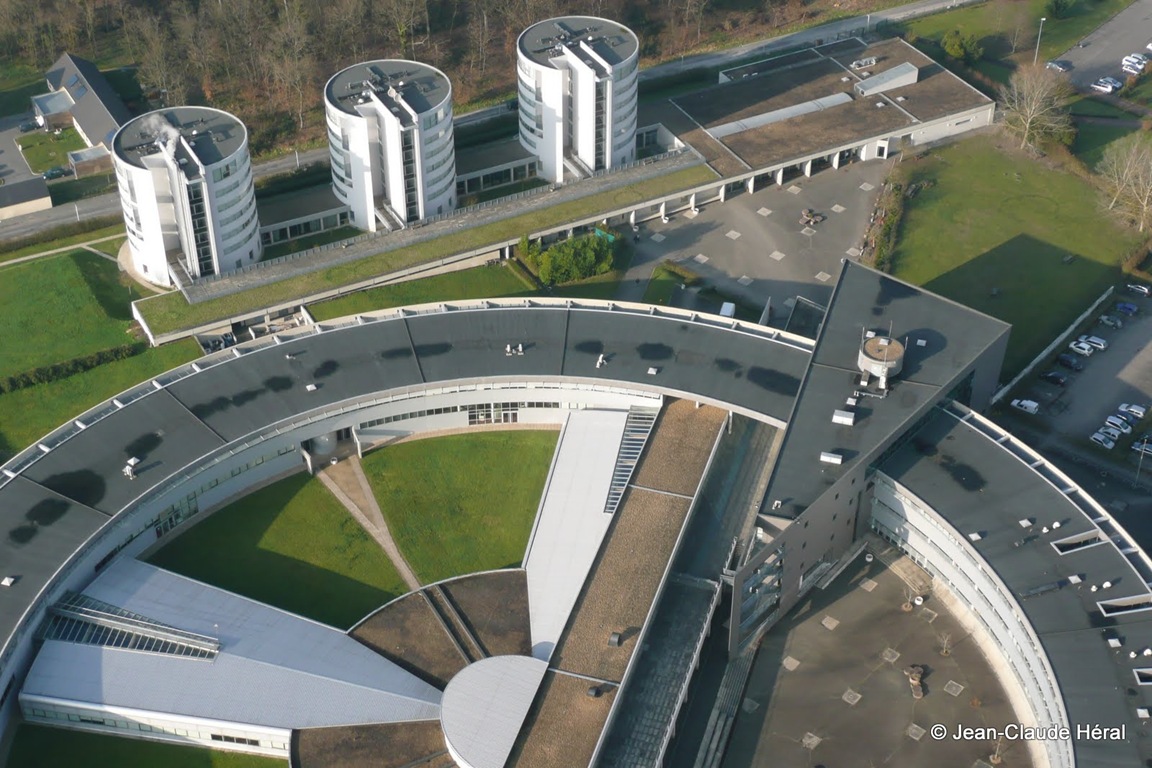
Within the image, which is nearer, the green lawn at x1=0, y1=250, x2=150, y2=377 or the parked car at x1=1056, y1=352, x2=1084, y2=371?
the parked car at x1=1056, y1=352, x2=1084, y2=371

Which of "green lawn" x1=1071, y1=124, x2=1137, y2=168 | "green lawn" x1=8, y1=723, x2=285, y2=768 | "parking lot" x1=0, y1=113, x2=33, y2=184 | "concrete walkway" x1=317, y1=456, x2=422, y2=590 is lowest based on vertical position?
"parking lot" x1=0, y1=113, x2=33, y2=184

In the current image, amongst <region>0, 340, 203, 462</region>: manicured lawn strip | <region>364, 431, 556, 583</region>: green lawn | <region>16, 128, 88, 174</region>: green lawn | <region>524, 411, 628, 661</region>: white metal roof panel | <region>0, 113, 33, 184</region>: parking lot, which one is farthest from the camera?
<region>16, 128, 88, 174</region>: green lawn

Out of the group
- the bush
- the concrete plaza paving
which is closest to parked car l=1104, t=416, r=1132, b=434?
the concrete plaza paving

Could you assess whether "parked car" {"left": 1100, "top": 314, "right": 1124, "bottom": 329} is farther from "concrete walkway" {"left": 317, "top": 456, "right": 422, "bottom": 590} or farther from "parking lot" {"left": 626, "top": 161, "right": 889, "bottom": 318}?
"concrete walkway" {"left": 317, "top": 456, "right": 422, "bottom": 590}

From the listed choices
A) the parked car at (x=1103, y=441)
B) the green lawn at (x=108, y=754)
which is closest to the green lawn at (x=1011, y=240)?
the parked car at (x=1103, y=441)

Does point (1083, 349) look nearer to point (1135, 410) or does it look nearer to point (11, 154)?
point (1135, 410)

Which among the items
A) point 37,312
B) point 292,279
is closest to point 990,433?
point 292,279
